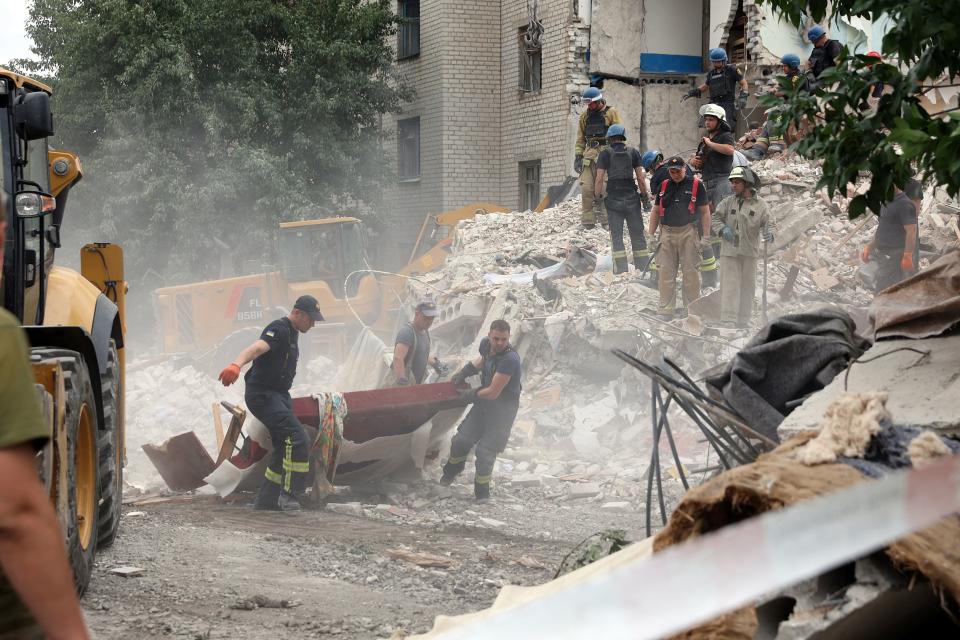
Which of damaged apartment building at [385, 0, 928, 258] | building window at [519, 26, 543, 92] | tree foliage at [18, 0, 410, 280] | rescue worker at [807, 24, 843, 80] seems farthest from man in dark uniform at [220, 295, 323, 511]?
building window at [519, 26, 543, 92]

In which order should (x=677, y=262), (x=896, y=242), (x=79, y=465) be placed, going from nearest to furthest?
(x=79, y=465)
(x=896, y=242)
(x=677, y=262)

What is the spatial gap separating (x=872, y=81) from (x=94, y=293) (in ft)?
15.5

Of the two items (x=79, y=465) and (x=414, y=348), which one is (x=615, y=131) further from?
(x=79, y=465)

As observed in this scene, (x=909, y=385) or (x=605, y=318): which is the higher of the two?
(x=909, y=385)

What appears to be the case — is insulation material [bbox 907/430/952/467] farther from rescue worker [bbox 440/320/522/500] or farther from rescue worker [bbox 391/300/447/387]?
rescue worker [bbox 391/300/447/387]

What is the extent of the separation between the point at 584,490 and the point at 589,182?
19.9 feet

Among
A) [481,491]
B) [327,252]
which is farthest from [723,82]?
[481,491]

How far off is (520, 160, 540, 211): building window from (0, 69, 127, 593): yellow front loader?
16.6 m

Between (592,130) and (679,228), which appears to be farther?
(592,130)

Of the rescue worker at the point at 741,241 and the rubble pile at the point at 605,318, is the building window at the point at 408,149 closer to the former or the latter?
the rubble pile at the point at 605,318

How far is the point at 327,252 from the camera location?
15.1m

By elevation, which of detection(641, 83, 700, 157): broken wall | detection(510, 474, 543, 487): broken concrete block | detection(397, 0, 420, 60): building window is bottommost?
detection(510, 474, 543, 487): broken concrete block

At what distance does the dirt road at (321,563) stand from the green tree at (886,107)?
288cm

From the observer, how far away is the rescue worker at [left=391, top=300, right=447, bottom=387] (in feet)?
33.8
